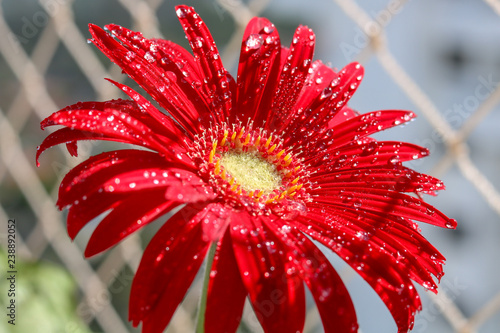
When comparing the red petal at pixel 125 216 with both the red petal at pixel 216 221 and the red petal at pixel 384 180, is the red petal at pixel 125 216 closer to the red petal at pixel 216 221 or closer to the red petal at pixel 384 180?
the red petal at pixel 216 221

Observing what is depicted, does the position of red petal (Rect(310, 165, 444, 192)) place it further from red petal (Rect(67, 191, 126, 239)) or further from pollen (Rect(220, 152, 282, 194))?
red petal (Rect(67, 191, 126, 239))

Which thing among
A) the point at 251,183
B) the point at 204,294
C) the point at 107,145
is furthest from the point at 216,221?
the point at 107,145

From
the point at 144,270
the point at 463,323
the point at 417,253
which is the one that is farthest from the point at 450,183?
the point at 144,270

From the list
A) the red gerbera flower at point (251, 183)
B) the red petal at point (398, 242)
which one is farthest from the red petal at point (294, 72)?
the red petal at point (398, 242)

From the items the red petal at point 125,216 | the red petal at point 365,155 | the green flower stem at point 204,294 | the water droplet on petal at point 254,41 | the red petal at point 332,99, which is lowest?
the green flower stem at point 204,294

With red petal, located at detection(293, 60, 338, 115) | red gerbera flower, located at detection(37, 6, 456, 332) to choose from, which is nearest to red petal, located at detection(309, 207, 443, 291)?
red gerbera flower, located at detection(37, 6, 456, 332)
